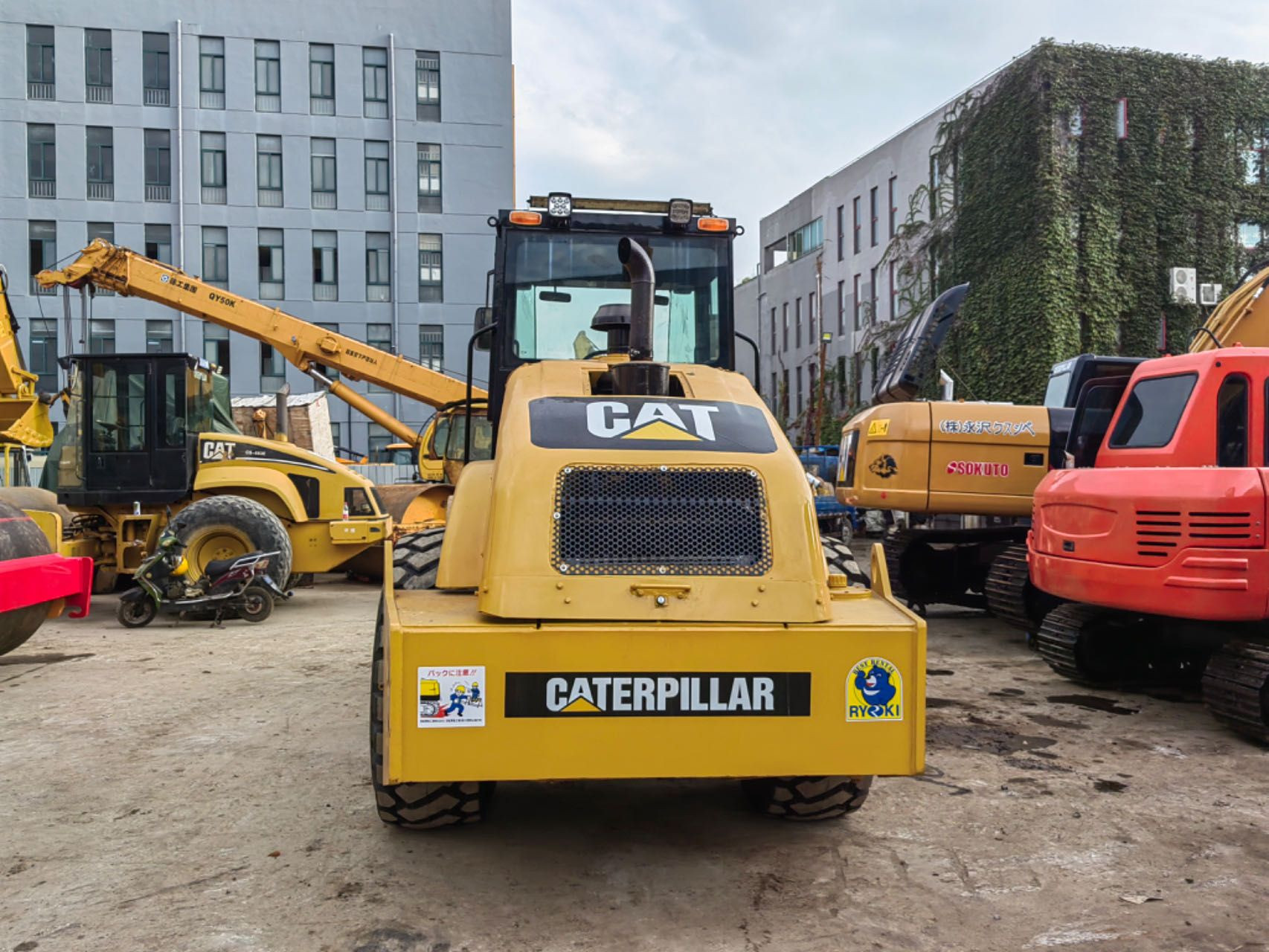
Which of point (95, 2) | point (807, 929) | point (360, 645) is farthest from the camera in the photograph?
point (95, 2)

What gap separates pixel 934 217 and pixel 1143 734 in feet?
85.5

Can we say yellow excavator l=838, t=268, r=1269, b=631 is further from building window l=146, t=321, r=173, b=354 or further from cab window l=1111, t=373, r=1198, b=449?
building window l=146, t=321, r=173, b=354

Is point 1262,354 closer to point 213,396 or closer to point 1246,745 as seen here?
point 1246,745

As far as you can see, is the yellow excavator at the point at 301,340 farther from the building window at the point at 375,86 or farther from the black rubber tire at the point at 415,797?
the building window at the point at 375,86

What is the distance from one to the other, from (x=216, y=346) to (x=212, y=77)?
317 inches

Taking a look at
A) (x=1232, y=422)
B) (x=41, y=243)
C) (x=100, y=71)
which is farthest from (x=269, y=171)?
(x=1232, y=422)

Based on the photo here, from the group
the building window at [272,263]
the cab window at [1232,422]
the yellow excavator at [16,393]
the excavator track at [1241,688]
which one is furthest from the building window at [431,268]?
the excavator track at [1241,688]

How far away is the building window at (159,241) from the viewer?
111 feet

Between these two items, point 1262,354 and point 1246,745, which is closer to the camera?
point 1246,745

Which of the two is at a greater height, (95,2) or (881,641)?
(95,2)

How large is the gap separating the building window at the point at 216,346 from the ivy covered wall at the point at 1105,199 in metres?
21.4

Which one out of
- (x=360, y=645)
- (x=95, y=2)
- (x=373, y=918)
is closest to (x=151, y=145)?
(x=95, y=2)

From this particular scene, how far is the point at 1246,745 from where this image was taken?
20.8 feet

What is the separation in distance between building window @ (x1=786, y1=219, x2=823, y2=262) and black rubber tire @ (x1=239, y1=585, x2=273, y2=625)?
3087 cm
